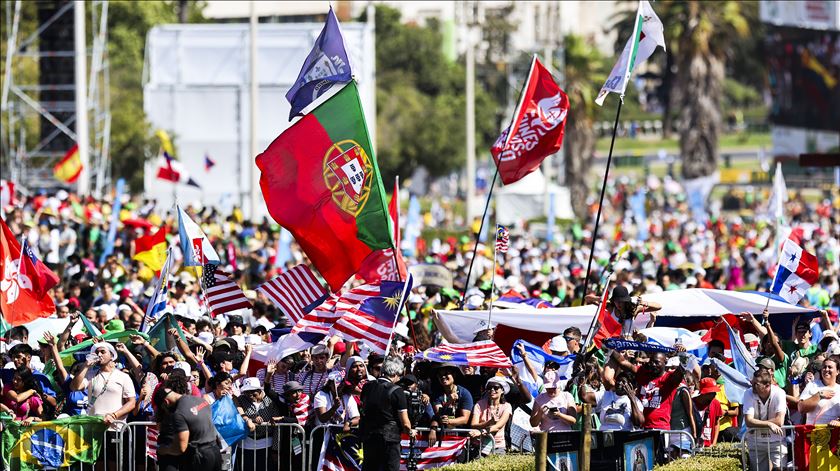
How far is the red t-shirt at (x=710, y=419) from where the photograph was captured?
14328 mm

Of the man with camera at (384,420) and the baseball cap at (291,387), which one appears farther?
the baseball cap at (291,387)

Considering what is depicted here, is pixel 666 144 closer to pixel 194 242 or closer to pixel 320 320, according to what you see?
pixel 194 242

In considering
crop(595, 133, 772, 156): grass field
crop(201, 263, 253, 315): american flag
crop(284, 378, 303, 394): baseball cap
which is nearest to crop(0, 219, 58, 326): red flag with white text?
crop(201, 263, 253, 315): american flag

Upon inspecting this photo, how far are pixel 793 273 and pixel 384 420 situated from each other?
213 inches

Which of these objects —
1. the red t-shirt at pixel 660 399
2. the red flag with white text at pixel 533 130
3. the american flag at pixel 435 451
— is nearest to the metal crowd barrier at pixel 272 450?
the american flag at pixel 435 451

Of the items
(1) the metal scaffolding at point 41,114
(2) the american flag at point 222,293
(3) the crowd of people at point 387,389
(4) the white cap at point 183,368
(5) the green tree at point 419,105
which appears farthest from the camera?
(5) the green tree at point 419,105

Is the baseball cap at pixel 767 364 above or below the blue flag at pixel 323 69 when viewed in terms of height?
below

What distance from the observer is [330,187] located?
598 inches

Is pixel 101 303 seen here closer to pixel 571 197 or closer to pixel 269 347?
pixel 269 347

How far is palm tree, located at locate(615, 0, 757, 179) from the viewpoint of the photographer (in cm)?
6069

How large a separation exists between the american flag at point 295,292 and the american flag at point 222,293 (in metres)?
0.31

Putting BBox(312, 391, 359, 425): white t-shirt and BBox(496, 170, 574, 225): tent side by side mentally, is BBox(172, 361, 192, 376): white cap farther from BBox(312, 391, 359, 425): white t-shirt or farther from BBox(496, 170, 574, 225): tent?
BBox(496, 170, 574, 225): tent

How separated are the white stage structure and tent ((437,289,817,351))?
98.4 ft

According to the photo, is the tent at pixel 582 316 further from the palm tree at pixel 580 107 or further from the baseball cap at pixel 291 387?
the palm tree at pixel 580 107
